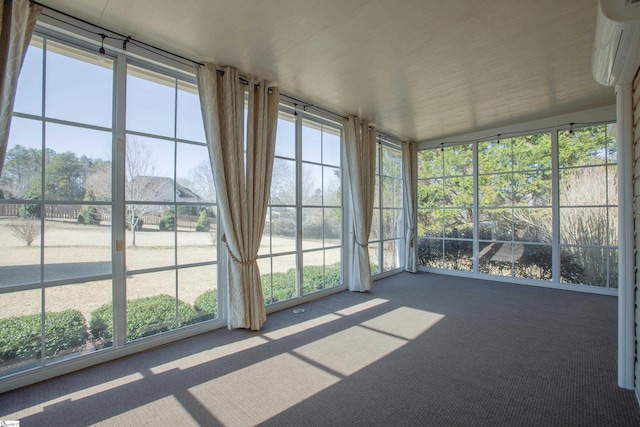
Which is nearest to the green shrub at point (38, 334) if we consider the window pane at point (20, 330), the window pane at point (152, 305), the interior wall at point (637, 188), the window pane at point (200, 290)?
the window pane at point (20, 330)

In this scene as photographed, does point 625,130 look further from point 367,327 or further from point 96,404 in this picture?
point 96,404

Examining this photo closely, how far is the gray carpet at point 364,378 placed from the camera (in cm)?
193

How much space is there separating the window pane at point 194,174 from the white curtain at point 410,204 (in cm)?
435

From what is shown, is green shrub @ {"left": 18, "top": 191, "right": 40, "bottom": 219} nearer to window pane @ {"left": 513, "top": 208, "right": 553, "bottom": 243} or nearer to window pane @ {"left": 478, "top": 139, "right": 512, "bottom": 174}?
window pane @ {"left": 478, "top": 139, "right": 512, "bottom": 174}

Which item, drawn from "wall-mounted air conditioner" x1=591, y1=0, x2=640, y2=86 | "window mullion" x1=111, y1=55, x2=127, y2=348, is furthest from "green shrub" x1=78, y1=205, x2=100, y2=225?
"wall-mounted air conditioner" x1=591, y1=0, x2=640, y2=86

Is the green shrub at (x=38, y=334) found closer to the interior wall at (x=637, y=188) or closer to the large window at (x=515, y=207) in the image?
the interior wall at (x=637, y=188)

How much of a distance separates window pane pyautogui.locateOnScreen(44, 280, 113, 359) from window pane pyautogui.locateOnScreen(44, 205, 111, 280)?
12cm

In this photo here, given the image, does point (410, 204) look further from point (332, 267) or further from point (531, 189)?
point (332, 267)

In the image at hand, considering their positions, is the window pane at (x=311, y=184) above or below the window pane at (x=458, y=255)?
above

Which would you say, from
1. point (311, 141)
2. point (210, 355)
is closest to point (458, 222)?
point (311, 141)

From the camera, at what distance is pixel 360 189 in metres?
4.91

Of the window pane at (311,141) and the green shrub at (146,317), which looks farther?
the window pane at (311,141)

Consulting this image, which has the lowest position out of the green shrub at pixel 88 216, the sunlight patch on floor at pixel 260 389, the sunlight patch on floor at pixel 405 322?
the sunlight patch on floor at pixel 260 389

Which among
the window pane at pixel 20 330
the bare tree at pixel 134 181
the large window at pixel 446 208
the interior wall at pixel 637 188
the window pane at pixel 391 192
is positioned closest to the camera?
the interior wall at pixel 637 188
